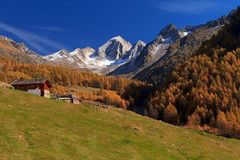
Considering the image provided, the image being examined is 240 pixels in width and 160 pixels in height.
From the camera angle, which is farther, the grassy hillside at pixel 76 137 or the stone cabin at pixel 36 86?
the stone cabin at pixel 36 86

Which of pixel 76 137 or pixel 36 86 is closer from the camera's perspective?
pixel 76 137

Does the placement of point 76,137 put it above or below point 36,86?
below

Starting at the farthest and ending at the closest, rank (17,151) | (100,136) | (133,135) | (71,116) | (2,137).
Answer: (71,116) < (133,135) < (100,136) < (2,137) < (17,151)

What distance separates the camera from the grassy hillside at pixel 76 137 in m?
48.8

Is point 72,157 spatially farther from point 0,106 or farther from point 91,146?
point 0,106

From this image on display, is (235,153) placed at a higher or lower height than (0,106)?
lower

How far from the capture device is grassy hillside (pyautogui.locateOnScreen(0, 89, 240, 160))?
160 feet

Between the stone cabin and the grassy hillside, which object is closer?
the grassy hillside

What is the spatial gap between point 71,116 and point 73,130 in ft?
33.6

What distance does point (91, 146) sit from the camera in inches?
2133

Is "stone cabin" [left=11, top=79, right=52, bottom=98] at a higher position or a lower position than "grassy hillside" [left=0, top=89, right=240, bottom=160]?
higher

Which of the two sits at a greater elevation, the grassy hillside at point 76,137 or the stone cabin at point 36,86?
the stone cabin at point 36,86

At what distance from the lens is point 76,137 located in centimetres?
5638

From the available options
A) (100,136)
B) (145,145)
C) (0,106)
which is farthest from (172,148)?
(0,106)
